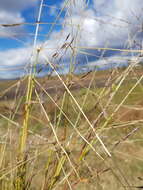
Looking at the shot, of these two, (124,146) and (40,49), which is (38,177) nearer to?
(124,146)

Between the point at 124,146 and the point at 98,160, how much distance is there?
0.27 m

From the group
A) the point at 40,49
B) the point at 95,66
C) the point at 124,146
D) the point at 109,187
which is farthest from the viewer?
the point at 124,146

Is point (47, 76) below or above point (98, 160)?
above

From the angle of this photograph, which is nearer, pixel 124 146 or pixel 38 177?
pixel 38 177

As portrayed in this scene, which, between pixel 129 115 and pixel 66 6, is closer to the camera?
pixel 66 6

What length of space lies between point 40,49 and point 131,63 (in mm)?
264

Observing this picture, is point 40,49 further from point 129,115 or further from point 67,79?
point 129,115

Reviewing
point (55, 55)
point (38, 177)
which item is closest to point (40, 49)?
point (55, 55)

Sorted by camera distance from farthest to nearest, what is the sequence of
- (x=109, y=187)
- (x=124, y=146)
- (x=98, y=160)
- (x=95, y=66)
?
(x=124, y=146) → (x=98, y=160) → (x=109, y=187) → (x=95, y=66)

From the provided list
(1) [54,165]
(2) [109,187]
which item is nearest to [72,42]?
(1) [54,165]

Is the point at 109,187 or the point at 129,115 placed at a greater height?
the point at 129,115

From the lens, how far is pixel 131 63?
2.34ft

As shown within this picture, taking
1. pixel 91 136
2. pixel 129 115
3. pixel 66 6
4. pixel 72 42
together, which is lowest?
pixel 129 115

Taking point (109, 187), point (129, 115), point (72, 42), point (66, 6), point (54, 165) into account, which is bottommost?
point (109, 187)
